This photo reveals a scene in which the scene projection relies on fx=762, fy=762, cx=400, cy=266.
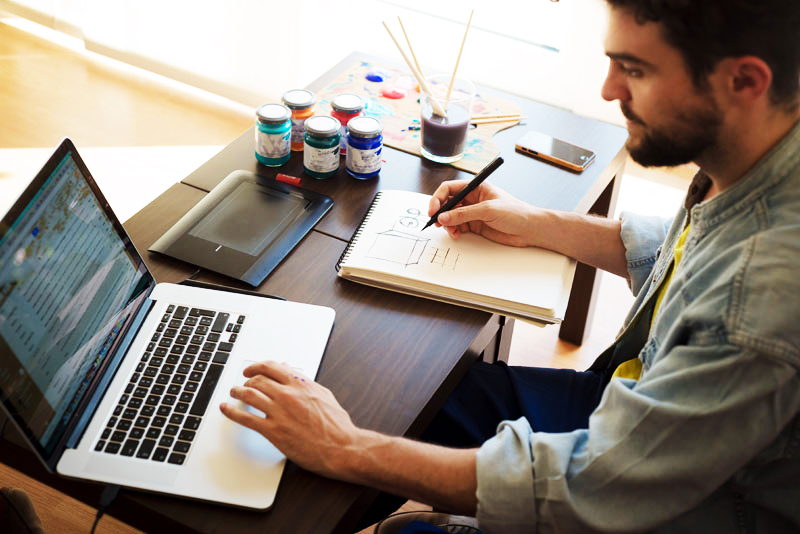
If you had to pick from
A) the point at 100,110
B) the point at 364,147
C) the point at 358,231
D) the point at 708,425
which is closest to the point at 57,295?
the point at 358,231

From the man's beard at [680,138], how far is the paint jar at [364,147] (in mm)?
484

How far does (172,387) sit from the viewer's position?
38.4 inches

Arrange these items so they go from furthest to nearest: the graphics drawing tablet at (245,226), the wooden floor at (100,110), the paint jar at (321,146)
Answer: the wooden floor at (100,110), the paint jar at (321,146), the graphics drawing tablet at (245,226)

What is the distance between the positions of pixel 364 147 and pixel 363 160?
0.03m

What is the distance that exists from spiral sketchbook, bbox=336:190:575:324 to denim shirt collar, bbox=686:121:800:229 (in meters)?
0.28

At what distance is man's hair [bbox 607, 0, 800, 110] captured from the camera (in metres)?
Answer: 0.85

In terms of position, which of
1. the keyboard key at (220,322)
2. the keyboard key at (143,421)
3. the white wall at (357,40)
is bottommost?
the white wall at (357,40)

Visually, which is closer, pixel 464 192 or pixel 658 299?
pixel 658 299

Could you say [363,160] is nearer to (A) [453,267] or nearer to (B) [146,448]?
(A) [453,267]

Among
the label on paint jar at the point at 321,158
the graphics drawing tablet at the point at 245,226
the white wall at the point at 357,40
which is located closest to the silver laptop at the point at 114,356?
the graphics drawing tablet at the point at 245,226

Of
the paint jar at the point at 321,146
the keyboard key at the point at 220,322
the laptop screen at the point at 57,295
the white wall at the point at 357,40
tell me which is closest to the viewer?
the laptop screen at the point at 57,295

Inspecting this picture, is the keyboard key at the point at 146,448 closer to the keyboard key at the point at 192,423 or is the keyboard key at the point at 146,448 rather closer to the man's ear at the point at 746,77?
the keyboard key at the point at 192,423

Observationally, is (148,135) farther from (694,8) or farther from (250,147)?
(694,8)

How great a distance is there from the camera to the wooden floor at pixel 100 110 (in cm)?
279
